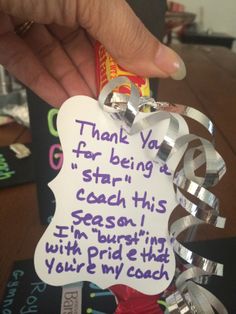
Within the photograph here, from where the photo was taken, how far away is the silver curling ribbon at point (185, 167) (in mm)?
261

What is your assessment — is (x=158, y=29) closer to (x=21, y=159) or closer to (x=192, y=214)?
(x=192, y=214)

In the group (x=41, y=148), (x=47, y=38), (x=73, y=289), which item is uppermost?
(x=47, y=38)

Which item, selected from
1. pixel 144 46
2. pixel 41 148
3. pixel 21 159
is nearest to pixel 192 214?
pixel 144 46

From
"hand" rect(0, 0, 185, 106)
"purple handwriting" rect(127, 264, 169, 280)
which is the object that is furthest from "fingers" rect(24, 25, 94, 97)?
"purple handwriting" rect(127, 264, 169, 280)

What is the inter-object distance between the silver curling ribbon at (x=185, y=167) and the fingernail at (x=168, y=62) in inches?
2.5

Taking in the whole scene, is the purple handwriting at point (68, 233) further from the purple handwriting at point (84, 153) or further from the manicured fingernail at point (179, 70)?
the manicured fingernail at point (179, 70)

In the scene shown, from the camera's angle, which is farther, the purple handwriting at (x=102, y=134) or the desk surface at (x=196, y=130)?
the desk surface at (x=196, y=130)

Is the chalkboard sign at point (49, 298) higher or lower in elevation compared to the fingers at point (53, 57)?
lower

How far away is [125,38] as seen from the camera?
31cm

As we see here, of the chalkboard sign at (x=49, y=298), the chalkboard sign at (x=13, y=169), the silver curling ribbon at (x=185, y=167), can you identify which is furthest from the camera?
the chalkboard sign at (x=13, y=169)

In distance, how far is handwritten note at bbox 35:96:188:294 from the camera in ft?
0.91

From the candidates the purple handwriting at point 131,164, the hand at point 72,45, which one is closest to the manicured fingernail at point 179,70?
the hand at point 72,45

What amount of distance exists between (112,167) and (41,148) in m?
0.22

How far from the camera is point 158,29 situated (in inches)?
16.6
